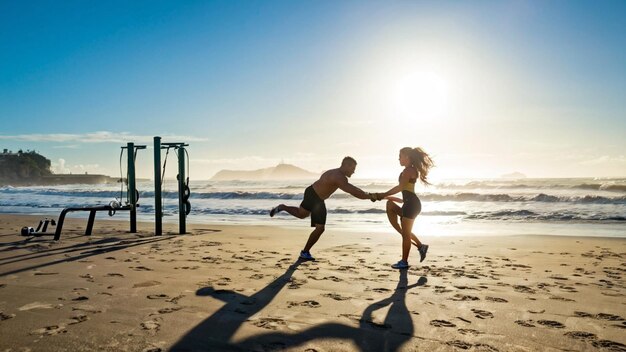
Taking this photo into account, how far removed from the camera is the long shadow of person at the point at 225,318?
349 cm

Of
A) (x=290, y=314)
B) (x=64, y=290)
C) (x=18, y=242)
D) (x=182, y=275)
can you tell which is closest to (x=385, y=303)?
(x=290, y=314)

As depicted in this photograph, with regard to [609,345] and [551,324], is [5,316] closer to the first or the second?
[551,324]

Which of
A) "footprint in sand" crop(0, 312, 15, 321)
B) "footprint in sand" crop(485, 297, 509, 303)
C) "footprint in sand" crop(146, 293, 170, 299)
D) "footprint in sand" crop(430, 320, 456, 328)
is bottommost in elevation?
"footprint in sand" crop(485, 297, 509, 303)

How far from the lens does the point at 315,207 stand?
7883mm

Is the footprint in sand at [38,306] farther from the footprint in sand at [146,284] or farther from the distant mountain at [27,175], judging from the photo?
the distant mountain at [27,175]

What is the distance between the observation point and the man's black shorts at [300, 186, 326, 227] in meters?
7.82

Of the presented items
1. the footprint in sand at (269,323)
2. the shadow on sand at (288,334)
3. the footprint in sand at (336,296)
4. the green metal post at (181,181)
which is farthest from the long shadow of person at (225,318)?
the green metal post at (181,181)

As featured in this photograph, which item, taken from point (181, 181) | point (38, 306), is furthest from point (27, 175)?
point (38, 306)

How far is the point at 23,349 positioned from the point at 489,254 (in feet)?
24.9

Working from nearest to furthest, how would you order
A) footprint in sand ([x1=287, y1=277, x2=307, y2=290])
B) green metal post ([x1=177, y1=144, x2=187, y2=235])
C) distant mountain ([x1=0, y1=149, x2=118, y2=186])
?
1. footprint in sand ([x1=287, y1=277, x2=307, y2=290])
2. green metal post ([x1=177, y1=144, x2=187, y2=235])
3. distant mountain ([x1=0, y1=149, x2=118, y2=186])

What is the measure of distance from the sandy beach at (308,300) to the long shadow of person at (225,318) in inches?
0.6

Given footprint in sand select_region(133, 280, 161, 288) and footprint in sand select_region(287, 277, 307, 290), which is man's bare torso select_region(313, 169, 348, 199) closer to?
footprint in sand select_region(287, 277, 307, 290)

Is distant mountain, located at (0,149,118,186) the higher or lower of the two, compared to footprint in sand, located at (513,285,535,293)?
higher

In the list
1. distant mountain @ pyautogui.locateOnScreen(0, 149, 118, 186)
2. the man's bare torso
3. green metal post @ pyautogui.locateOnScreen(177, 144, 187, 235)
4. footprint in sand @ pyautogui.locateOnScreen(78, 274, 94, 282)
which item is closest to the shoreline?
green metal post @ pyautogui.locateOnScreen(177, 144, 187, 235)
